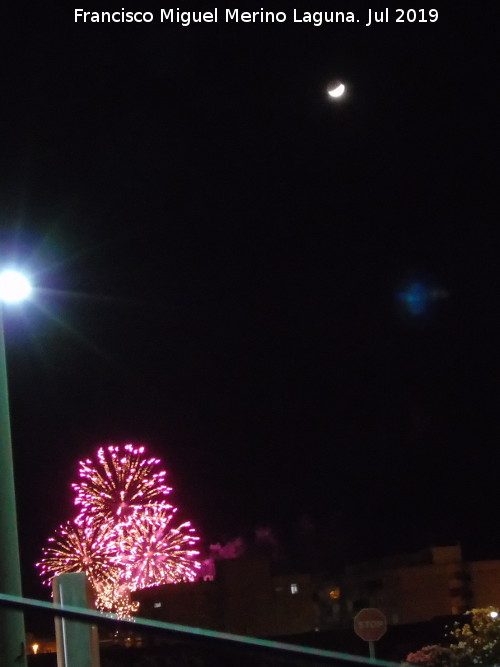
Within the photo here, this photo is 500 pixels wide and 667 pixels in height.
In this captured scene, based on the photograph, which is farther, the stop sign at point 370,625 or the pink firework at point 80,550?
the pink firework at point 80,550

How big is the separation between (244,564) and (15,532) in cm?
5732

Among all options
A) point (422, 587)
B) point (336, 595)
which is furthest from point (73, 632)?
point (336, 595)

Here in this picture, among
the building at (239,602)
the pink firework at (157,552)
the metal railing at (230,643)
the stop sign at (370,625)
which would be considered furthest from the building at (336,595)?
the metal railing at (230,643)

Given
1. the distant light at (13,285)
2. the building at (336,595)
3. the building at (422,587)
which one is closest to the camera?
the distant light at (13,285)

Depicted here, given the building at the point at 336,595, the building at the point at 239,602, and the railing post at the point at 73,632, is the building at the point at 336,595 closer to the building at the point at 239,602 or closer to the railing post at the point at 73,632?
the building at the point at 239,602

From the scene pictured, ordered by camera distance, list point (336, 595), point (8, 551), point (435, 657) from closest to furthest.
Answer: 1. point (8, 551)
2. point (435, 657)
3. point (336, 595)

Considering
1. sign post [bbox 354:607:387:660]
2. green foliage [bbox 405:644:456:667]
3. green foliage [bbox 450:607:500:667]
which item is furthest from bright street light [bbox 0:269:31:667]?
green foliage [bbox 405:644:456:667]

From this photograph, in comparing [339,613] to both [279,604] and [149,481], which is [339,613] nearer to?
[279,604]

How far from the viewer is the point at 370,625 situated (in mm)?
15609

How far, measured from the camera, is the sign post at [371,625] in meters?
15.6

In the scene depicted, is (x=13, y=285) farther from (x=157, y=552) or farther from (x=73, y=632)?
(x=157, y=552)

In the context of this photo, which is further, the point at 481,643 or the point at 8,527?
the point at 481,643

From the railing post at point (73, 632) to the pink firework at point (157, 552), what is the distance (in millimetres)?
30377

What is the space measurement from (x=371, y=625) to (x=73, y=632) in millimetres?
9955
